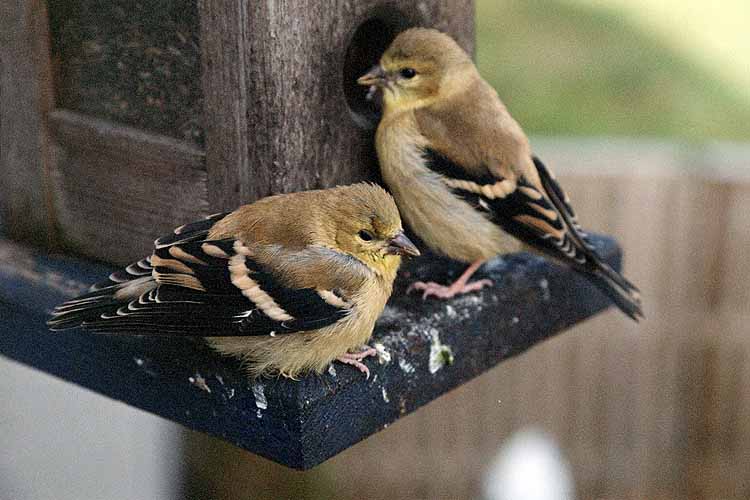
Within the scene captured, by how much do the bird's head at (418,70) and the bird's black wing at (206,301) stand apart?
3.41ft

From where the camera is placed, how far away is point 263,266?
303 centimetres

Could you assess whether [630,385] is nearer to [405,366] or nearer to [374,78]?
[374,78]

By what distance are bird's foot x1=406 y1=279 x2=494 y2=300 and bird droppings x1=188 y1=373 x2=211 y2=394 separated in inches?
34.8

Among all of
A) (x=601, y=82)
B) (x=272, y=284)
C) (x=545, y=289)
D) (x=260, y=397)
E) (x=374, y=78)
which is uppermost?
(x=374, y=78)

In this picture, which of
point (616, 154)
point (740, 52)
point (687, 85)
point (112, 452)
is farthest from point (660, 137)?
point (112, 452)

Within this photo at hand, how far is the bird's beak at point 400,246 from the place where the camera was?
318 cm

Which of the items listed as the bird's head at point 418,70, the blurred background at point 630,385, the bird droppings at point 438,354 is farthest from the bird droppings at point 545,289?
the blurred background at point 630,385

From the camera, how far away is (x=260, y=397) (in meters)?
3.01

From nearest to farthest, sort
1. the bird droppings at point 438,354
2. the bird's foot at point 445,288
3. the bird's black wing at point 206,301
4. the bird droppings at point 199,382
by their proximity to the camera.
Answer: the bird's black wing at point 206,301 < the bird droppings at point 199,382 < the bird droppings at point 438,354 < the bird's foot at point 445,288

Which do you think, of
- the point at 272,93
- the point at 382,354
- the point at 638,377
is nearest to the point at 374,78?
the point at 272,93

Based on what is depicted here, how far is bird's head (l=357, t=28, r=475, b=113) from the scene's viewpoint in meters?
3.84

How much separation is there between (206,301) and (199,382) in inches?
12.1

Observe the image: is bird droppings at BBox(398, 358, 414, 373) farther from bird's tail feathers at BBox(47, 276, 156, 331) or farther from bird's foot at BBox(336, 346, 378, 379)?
bird's tail feathers at BBox(47, 276, 156, 331)

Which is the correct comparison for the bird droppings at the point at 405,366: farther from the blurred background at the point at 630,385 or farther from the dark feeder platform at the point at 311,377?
the blurred background at the point at 630,385
